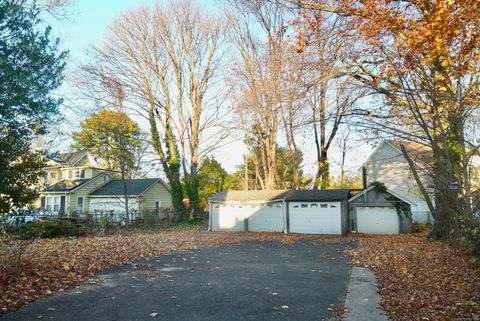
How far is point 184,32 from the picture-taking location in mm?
29188

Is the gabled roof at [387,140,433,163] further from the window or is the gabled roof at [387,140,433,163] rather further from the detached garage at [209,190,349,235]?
the window

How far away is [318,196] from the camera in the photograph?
23.0 metres

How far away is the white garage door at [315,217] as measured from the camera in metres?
22.2

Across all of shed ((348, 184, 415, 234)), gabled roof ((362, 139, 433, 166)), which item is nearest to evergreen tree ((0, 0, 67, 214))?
gabled roof ((362, 139, 433, 166))

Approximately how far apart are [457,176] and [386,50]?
161 inches

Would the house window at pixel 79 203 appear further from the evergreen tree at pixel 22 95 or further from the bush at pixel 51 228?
the evergreen tree at pixel 22 95

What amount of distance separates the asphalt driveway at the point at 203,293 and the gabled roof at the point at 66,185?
25.0 meters

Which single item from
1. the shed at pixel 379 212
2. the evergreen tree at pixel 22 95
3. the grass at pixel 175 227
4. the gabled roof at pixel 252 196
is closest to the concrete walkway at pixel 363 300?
the evergreen tree at pixel 22 95

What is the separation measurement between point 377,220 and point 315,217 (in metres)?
3.78

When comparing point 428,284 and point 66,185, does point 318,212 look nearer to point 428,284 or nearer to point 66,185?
point 428,284

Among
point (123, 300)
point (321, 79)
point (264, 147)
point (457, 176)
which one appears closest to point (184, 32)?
point (264, 147)

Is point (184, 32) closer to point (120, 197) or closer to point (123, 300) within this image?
point (120, 197)

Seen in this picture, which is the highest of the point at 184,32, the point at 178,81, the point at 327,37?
the point at 184,32

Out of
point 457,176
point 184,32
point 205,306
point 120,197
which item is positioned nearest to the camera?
point 205,306
